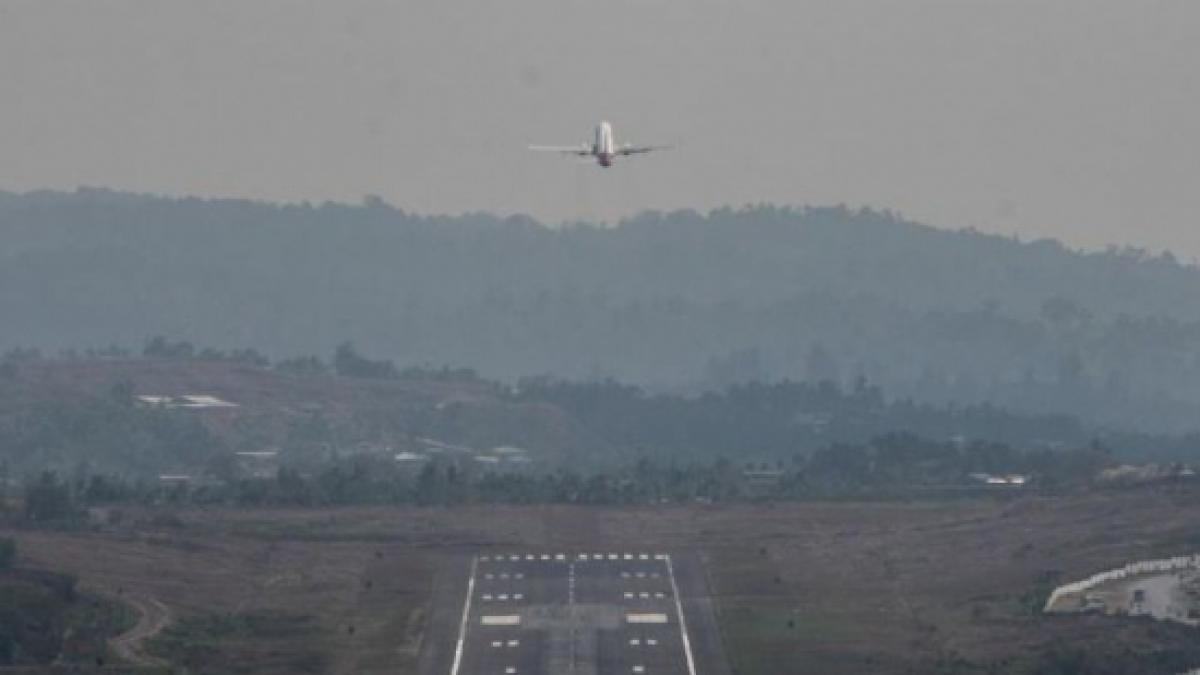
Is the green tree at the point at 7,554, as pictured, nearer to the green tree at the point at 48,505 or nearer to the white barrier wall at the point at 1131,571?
the green tree at the point at 48,505

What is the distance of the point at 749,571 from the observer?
140m

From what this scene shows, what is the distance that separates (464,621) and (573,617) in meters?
3.41

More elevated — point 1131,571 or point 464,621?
point 1131,571

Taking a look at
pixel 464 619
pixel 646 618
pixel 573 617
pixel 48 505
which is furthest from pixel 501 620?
pixel 48 505

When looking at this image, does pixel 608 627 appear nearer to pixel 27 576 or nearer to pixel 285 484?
pixel 27 576

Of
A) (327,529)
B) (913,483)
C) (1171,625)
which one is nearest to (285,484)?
(327,529)

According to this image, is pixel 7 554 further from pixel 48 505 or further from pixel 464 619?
pixel 48 505

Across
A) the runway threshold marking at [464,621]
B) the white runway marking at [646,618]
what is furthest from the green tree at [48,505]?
the white runway marking at [646,618]

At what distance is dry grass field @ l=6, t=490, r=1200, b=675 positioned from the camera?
4646 inches

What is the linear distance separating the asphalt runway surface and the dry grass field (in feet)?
3.64

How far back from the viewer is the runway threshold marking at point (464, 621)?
385 feet

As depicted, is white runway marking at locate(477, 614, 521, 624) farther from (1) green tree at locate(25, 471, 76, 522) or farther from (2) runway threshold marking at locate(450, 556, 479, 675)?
(1) green tree at locate(25, 471, 76, 522)

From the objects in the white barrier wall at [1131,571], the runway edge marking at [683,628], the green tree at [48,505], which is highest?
the green tree at [48,505]

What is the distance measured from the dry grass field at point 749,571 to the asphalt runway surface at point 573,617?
1110 mm
